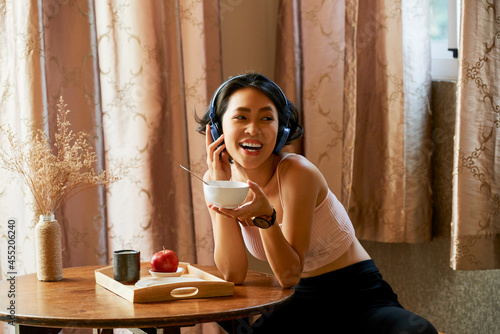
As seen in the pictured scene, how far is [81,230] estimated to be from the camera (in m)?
2.25

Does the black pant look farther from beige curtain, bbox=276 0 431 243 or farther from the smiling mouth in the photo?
beige curtain, bbox=276 0 431 243

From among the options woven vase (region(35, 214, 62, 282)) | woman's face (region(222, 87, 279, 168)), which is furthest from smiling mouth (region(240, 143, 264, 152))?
woven vase (region(35, 214, 62, 282))

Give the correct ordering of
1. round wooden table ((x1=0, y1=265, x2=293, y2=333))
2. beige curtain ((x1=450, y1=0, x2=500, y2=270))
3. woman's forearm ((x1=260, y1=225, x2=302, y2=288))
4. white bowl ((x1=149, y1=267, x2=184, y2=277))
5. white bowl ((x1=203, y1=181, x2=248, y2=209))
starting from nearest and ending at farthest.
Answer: round wooden table ((x1=0, y1=265, x2=293, y2=333)), white bowl ((x1=203, y1=181, x2=248, y2=209)), woman's forearm ((x1=260, y1=225, x2=302, y2=288)), white bowl ((x1=149, y1=267, x2=184, y2=277)), beige curtain ((x1=450, y1=0, x2=500, y2=270))

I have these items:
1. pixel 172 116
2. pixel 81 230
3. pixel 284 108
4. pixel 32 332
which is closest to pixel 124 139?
pixel 172 116

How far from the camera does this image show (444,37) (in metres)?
2.43

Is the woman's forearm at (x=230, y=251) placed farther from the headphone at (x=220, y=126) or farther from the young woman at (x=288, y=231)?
the headphone at (x=220, y=126)

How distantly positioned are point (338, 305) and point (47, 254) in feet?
2.63

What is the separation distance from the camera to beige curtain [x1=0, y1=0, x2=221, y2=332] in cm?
214

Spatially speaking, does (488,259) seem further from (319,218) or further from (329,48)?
(329,48)

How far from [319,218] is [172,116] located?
36.1 inches

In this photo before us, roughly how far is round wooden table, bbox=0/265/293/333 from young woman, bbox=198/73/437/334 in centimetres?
11

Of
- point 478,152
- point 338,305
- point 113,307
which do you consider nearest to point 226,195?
point 113,307

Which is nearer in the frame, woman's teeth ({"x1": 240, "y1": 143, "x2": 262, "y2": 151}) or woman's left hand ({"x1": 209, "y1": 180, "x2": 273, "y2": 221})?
woman's left hand ({"x1": 209, "y1": 180, "x2": 273, "y2": 221})

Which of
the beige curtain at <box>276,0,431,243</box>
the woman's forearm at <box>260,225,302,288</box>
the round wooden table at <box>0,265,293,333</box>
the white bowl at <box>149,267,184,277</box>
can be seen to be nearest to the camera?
the round wooden table at <box>0,265,293,333</box>
